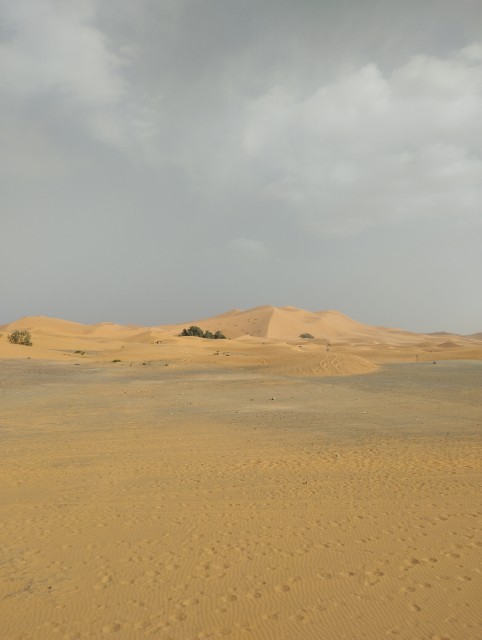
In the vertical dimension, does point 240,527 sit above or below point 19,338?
below

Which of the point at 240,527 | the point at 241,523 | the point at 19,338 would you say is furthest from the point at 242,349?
the point at 240,527

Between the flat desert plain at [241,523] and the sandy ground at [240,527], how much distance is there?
0.02 meters

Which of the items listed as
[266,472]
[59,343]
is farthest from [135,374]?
[59,343]

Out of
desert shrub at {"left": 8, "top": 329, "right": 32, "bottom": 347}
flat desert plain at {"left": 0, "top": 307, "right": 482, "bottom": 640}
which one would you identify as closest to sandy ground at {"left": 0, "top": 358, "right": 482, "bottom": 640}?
flat desert plain at {"left": 0, "top": 307, "right": 482, "bottom": 640}

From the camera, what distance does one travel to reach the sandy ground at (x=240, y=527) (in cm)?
423

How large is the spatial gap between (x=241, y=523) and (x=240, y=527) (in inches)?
5.3

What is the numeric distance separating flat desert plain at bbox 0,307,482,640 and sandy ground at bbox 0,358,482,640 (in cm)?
2

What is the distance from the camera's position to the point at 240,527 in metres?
6.12

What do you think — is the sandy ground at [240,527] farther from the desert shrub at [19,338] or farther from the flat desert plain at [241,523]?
the desert shrub at [19,338]

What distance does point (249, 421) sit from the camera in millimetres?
13961

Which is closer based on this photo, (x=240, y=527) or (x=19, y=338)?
(x=240, y=527)

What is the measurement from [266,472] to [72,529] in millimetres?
3742

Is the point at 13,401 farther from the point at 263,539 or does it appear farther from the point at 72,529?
the point at 263,539

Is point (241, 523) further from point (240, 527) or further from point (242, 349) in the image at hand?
point (242, 349)
